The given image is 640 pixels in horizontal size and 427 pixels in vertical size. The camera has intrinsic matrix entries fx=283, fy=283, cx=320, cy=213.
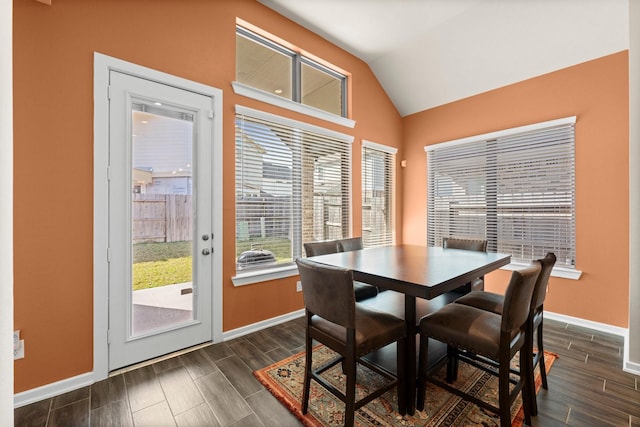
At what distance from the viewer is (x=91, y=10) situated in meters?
2.09

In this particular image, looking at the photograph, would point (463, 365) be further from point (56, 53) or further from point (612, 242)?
point (56, 53)

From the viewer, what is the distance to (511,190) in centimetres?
368

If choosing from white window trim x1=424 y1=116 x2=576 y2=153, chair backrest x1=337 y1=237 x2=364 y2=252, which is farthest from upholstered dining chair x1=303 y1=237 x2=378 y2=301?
white window trim x1=424 y1=116 x2=576 y2=153

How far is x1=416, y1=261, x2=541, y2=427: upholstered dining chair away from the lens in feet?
4.86

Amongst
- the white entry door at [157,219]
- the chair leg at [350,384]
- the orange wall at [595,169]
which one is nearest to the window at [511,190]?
the orange wall at [595,169]

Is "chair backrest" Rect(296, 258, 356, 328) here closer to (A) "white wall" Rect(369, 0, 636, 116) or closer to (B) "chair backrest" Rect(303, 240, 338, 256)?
(B) "chair backrest" Rect(303, 240, 338, 256)

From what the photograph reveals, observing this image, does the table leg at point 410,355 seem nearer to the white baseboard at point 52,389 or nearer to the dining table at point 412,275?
the dining table at point 412,275

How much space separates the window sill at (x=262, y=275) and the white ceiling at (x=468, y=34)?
289 centimetres

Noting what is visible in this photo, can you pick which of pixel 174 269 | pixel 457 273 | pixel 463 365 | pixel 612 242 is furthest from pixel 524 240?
pixel 174 269

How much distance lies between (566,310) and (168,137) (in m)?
4.61

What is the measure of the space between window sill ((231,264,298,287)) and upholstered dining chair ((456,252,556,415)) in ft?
6.05

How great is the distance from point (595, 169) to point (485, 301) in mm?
2353

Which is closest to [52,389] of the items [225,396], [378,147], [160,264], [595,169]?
[160,264]

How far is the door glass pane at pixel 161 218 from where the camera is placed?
92.2 inches
